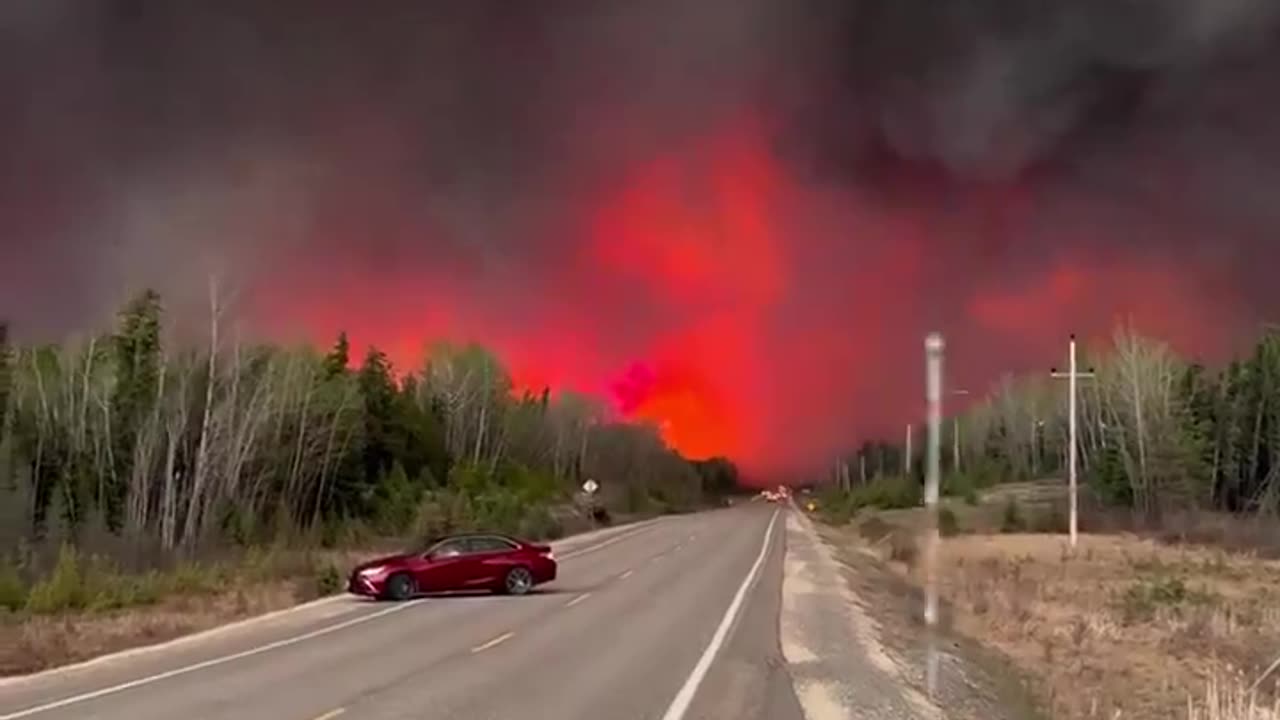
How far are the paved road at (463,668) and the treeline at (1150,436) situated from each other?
60614 mm

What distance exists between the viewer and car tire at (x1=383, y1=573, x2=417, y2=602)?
32.4m

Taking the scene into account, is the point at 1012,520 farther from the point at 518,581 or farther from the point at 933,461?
the point at 933,461

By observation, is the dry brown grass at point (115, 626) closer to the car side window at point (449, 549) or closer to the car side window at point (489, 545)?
the car side window at point (449, 549)

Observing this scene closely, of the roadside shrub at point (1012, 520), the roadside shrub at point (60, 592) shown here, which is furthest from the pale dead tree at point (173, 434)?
the roadside shrub at point (1012, 520)

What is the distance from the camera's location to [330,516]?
73.2 m

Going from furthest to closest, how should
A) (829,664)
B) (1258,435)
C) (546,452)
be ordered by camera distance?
(546,452) < (1258,435) < (829,664)

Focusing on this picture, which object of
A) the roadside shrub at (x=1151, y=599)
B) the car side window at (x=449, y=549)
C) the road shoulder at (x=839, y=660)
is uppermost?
the car side window at (x=449, y=549)

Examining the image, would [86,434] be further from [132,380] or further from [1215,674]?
[1215,674]

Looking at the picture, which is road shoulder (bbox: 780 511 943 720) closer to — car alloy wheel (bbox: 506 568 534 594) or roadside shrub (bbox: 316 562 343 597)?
car alloy wheel (bbox: 506 568 534 594)

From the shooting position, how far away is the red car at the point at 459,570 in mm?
32469

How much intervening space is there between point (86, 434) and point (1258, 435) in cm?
9041

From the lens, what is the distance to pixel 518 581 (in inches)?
1374

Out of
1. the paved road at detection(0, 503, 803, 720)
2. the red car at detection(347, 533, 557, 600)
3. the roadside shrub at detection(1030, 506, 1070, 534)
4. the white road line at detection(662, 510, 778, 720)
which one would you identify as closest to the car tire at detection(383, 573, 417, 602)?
the red car at detection(347, 533, 557, 600)

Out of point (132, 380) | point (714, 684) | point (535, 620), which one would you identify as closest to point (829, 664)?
point (714, 684)
